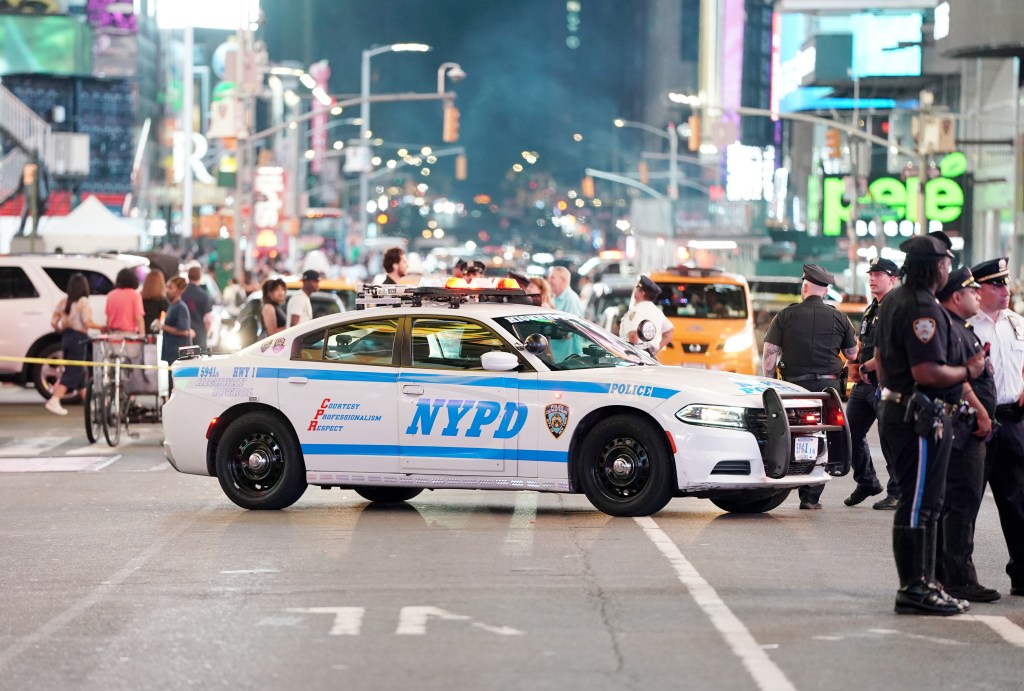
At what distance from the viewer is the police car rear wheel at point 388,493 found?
45.9ft

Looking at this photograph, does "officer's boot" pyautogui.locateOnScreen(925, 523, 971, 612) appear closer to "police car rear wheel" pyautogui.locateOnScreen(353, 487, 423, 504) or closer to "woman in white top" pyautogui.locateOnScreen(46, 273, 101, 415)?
"police car rear wheel" pyautogui.locateOnScreen(353, 487, 423, 504)

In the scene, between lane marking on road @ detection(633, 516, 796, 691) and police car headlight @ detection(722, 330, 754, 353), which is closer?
lane marking on road @ detection(633, 516, 796, 691)

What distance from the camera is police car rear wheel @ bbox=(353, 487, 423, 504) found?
1399cm

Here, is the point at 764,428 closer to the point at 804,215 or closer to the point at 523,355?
the point at 523,355

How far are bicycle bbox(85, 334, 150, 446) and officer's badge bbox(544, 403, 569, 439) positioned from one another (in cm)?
744

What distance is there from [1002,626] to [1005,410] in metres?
1.34

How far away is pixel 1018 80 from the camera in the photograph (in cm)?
6025

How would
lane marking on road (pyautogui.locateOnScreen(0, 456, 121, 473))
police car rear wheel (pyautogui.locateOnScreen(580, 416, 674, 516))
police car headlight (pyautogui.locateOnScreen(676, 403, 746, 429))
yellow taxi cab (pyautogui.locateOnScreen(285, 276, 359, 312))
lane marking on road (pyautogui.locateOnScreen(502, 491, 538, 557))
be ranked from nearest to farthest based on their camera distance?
lane marking on road (pyautogui.locateOnScreen(502, 491, 538, 557)) < police car headlight (pyautogui.locateOnScreen(676, 403, 746, 429)) < police car rear wheel (pyautogui.locateOnScreen(580, 416, 674, 516)) < lane marking on road (pyautogui.locateOnScreen(0, 456, 121, 473)) < yellow taxi cab (pyautogui.locateOnScreen(285, 276, 359, 312))

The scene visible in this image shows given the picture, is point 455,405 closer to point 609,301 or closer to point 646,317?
point 646,317

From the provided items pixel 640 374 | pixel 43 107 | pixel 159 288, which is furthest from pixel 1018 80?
pixel 640 374

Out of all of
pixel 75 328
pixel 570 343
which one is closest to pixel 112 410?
pixel 75 328

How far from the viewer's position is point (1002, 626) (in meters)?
8.80

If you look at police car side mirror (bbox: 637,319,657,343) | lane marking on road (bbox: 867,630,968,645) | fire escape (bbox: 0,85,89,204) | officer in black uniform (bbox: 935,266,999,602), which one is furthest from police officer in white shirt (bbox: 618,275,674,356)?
fire escape (bbox: 0,85,89,204)

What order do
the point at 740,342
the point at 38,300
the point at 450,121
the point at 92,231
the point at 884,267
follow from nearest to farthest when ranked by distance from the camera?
the point at 884,267
the point at 740,342
the point at 38,300
the point at 92,231
the point at 450,121
